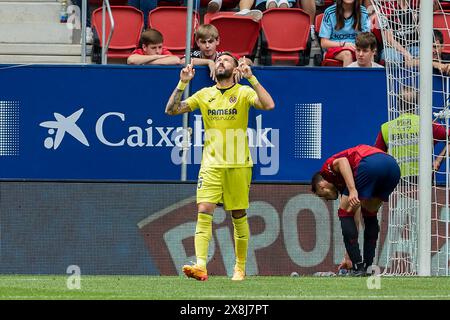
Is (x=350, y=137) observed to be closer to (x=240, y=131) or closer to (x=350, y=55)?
(x=350, y=55)

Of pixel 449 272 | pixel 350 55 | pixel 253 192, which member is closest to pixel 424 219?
pixel 449 272

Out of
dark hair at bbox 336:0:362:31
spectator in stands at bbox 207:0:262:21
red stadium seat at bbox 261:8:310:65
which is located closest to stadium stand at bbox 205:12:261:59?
Result: spectator in stands at bbox 207:0:262:21

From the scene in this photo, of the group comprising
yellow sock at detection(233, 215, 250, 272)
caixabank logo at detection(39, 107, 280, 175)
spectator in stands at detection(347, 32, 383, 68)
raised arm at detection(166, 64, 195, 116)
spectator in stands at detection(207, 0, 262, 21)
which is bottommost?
yellow sock at detection(233, 215, 250, 272)

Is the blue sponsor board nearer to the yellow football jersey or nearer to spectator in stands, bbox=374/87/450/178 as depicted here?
spectator in stands, bbox=374/87/450/178

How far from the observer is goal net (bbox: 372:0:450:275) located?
46.2ft

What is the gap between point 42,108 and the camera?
1527cm

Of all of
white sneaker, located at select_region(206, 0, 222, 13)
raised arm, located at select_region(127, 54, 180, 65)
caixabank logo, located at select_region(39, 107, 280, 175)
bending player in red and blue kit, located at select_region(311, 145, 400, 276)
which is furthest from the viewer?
white sneaker, located at select_region(206, 0, 222, 13)

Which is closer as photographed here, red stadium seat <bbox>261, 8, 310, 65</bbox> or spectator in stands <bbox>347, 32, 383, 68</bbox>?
spectator in stands <bbox>347, 32, 383, 68</bbox>

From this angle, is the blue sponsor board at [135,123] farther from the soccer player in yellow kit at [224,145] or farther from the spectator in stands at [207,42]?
the soccer player in yellow kit at [224,145]

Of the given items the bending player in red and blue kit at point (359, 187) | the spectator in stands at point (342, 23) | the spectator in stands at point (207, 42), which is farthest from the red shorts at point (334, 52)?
the bending player in red and blue kit at point (359, 187)

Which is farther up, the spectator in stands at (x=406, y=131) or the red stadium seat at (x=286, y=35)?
the red stadium seat at (x=286, y=35)

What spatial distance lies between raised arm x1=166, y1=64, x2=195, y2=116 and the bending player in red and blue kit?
1539 millimetres

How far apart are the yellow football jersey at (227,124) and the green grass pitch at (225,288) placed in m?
1.09

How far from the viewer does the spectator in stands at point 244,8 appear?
55.3 ft
